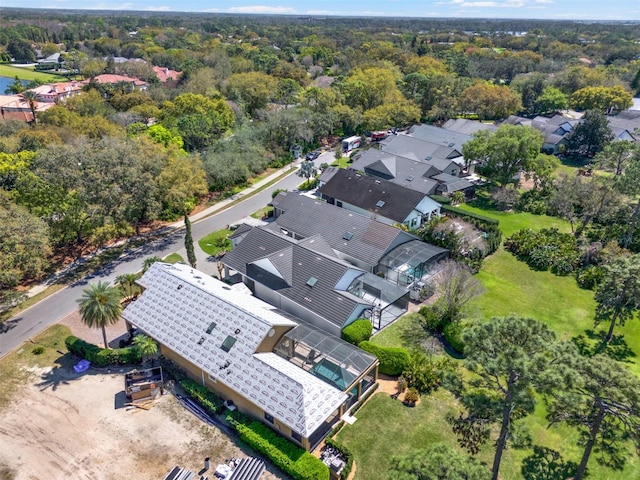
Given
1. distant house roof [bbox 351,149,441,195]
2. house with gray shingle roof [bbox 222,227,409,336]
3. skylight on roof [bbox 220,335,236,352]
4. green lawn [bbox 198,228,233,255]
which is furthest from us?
distant house roof [bbox 351,149,441,195]

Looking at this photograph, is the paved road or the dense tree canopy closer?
the paved road

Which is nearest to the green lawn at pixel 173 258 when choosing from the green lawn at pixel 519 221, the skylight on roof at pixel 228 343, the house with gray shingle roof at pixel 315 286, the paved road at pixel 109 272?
the paved road at pixel 109 272

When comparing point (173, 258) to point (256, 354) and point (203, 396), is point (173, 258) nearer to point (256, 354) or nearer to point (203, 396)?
point (203, 396)

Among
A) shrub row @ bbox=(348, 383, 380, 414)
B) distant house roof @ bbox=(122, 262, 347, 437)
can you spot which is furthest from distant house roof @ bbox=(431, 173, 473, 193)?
shrub row @ bbox=(348, 383, 380, 414)

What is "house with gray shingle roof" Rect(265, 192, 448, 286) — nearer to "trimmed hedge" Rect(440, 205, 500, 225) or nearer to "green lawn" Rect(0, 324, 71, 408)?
"trimmed hedge" Rect(440, 205, 500, 225)

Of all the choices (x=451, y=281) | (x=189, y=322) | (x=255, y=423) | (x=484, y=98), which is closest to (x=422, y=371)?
(x=451, y=281)

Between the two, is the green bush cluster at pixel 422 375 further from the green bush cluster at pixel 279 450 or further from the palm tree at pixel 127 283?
the palm tree at pixel 127 283

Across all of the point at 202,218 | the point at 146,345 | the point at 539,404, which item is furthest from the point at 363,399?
the point at 202,218
